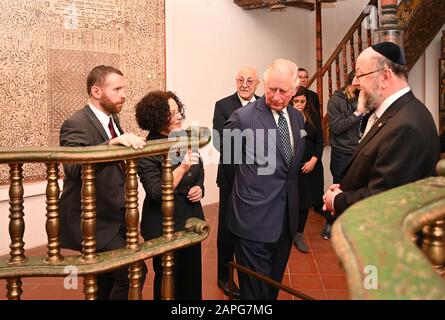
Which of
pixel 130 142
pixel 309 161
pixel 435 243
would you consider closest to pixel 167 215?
pixel 130 142

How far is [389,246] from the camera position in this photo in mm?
946

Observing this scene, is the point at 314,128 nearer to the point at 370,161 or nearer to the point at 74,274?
the point at 370,161

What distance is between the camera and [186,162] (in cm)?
249

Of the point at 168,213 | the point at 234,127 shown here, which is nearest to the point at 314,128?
the point at 234,127

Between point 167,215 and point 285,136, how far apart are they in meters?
1.04

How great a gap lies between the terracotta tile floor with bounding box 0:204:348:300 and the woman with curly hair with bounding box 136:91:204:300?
1.03m

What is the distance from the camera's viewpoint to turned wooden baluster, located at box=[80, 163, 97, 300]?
207 cm

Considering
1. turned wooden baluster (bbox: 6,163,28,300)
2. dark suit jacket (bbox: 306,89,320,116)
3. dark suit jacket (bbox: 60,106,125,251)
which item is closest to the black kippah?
dark suit jacket (bbox: 60,106,125,251)

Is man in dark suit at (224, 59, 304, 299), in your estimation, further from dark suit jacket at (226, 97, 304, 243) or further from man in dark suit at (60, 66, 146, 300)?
man in dark suit at (60, 66, 146, 300)

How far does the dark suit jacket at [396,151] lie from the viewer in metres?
2.12

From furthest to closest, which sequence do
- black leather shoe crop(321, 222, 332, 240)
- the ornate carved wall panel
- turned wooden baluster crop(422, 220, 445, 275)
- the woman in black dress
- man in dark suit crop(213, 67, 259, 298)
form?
black leather shoe crop(321, 222, 332, 240) → the woman in black dress → the ornate carved wall panel → man in dark suit crop(213, 67, 259, 298) → turned wooden baluster crop(422, 220, 445, 275)

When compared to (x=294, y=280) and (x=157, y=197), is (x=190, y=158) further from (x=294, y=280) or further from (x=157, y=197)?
(x=294, y=280)

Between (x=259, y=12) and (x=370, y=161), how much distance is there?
6809 mm
